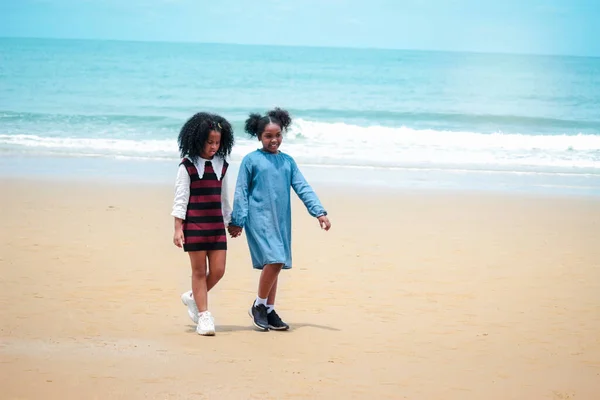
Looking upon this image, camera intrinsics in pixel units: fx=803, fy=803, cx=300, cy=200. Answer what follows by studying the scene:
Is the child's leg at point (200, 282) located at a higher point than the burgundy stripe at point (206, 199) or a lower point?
lower

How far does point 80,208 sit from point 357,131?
53.4 feet

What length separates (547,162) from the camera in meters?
17.2

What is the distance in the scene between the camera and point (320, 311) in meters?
5.54

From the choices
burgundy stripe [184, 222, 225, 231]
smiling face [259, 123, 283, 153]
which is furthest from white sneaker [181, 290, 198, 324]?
smiling face [259, 123, 283, 153]

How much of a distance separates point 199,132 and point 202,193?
357 millimetres

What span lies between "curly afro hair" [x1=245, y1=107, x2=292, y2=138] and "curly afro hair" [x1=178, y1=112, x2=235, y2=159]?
0.81ft

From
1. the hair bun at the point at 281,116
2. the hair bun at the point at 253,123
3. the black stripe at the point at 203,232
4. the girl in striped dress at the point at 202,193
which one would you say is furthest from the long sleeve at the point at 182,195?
the hair bun at the point at 281,116

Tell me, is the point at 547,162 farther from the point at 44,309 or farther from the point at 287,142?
the point at 44,309

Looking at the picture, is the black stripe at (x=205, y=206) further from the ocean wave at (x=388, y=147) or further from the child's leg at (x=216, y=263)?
the ocean wave at (x=388, y=147)

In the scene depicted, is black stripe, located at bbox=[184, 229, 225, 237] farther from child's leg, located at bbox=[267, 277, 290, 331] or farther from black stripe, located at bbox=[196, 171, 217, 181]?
child's leg, located at bbox=[267, 277, 290, 331]

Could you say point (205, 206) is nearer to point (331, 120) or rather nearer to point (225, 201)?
point (225, 201)

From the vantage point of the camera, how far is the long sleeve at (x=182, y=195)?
467 cm

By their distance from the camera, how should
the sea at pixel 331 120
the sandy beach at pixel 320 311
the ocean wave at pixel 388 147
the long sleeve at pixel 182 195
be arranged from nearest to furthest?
Answer: 1. the sandy beach at pixel 320 311
2. the long sleeve at pixel 182 195
3. the sea at pixel 331 120
4. the ocean wave at pixel 388 147

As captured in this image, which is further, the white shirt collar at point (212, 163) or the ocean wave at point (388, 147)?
the ocean wave at point (388, 147)
